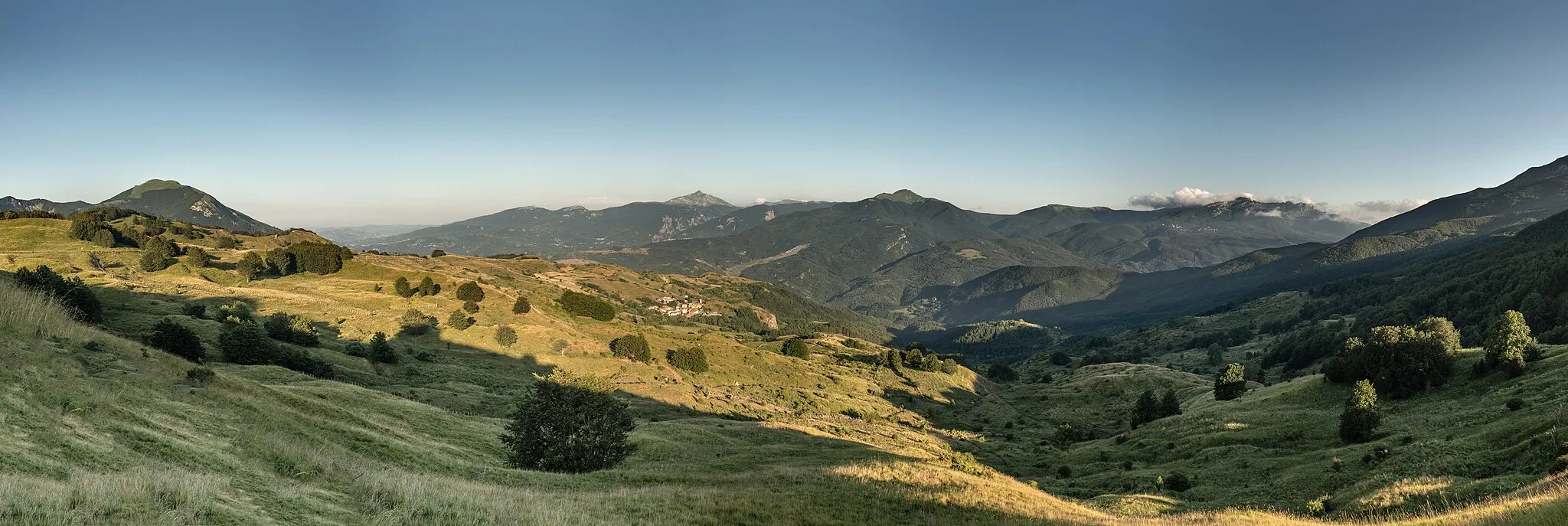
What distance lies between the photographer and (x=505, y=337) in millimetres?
84188

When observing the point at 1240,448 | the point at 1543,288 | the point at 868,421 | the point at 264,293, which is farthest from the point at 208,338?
the point at 1543,288

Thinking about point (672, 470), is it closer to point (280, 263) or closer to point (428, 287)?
point (428, 287)

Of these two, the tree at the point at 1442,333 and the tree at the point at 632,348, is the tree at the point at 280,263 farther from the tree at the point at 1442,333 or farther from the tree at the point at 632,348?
the tree at the point at 1442,333

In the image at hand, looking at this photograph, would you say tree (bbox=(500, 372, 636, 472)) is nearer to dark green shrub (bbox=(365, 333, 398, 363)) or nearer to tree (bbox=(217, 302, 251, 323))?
dark green shrub (bbox=(365, 333, 398, 363))

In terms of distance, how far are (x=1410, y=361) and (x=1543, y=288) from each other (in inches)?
6160

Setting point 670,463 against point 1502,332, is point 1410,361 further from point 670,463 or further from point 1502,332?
point 670,463

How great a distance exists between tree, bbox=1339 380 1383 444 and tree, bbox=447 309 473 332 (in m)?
99.7

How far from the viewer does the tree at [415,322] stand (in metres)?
79.2

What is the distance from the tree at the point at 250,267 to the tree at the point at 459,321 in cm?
3893

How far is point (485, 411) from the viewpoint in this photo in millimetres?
53094

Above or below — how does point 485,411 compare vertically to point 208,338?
below

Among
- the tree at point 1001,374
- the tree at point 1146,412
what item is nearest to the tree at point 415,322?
the tree at point 1146,412

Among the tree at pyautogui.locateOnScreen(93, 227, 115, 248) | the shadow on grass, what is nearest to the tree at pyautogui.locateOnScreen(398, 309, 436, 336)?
the shadow on grass

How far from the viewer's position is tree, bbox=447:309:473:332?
85.2 metres
